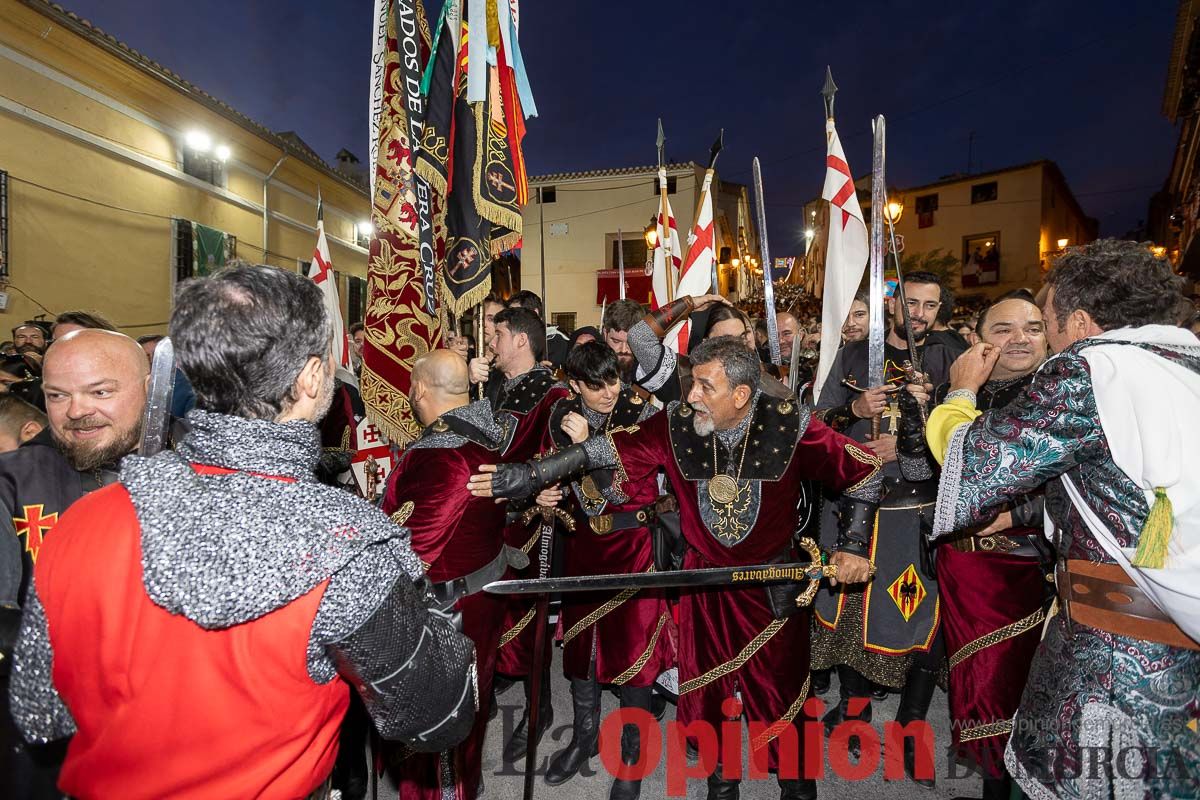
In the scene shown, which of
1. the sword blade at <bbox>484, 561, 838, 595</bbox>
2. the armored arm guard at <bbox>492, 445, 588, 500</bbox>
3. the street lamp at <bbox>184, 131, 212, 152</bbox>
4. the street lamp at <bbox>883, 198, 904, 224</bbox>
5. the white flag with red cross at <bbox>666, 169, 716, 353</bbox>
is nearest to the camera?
the sword blade at <bbox>484, 561, 838, 595</bbox>

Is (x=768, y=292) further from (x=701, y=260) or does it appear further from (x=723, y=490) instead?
(x=701, y=260)

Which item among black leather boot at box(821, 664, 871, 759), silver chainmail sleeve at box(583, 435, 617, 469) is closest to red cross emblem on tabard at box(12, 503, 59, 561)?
silver chainmail sleeve at box(583, 435, 617, 469)

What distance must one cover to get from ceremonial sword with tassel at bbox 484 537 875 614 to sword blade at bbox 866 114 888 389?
0.89m

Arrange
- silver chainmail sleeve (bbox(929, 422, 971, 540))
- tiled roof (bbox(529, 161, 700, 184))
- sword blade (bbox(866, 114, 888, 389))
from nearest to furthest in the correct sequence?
silver chainmail sleeve (bbox(929, 422, 971, 540)) < sword blade (bbox(866, 114, 888, 389)) < tiled roof (bbox(529, 161, 700, 184))

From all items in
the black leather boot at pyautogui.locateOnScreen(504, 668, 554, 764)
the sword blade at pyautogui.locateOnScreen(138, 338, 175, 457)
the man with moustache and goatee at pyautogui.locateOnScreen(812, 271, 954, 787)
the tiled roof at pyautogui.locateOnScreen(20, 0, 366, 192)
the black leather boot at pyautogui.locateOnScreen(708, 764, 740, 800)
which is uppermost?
the tiled roof at pyautogui.locateOnScreen(20, 0, 366, 192)

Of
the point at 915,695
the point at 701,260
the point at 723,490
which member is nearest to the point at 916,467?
the point at 723,490

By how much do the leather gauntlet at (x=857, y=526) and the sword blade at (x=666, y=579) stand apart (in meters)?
0.18

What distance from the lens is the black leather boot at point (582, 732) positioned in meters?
3.58

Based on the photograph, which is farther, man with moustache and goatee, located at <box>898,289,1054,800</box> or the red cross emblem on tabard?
man with moustache and goatee, located at <box>898,289,1054,800</box>

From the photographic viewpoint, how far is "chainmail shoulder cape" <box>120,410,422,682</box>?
42.8 inches

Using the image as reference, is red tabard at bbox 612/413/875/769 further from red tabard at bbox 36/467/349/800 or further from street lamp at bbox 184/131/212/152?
street lamp at bbox 184/131/212/152

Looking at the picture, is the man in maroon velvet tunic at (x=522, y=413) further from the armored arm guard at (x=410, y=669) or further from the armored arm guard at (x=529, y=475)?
the armored arm guard at (x=410, y=669)

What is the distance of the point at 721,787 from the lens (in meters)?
2.96

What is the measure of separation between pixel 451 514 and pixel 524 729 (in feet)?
6.08
